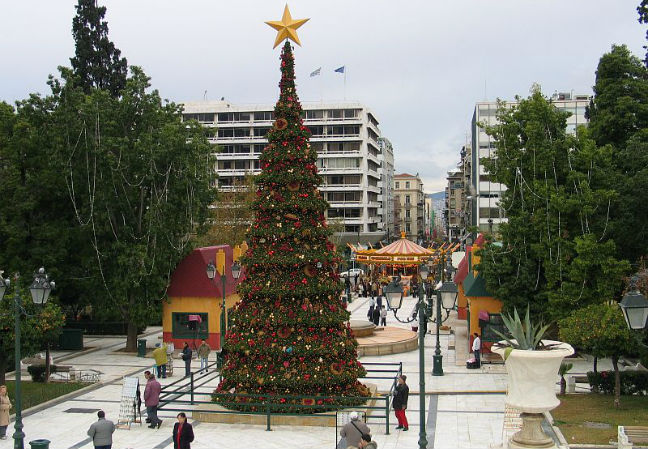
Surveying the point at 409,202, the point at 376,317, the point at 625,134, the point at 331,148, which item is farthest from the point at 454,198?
the point at 625,134

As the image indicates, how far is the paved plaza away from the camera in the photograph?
1858cm

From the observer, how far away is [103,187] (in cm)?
3209

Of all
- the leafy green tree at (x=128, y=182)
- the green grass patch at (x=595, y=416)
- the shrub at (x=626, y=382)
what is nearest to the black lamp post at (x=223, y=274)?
the leafy green tree at (x=128, y=182)

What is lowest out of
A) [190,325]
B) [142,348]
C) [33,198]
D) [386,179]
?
[142,348]

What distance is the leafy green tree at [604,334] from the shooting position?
2116cm

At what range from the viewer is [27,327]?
73.3 feet

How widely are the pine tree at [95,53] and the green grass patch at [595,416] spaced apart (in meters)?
32.5

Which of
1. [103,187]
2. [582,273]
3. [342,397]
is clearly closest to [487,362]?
[582,273]

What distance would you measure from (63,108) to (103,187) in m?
3.89

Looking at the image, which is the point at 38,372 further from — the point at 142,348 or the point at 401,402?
the point at 401,402

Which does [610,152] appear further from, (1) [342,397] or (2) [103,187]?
(2) [103,187]

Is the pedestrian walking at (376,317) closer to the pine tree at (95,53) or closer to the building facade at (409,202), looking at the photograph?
the pine tree at (95,53)

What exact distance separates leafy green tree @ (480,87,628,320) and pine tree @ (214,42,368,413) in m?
10.5

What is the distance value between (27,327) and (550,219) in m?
19.3
